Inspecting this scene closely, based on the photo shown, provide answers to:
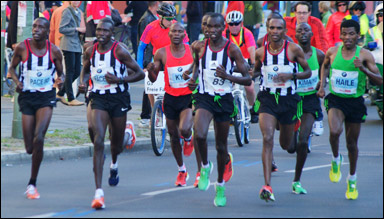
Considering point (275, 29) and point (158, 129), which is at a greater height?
point (275, 29)

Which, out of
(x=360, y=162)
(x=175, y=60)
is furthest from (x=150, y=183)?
(x=360, y=162)

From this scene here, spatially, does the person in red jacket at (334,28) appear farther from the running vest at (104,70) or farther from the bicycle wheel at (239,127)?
the running vest at (104,70)

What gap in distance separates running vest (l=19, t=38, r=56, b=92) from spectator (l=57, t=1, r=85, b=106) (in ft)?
24.6

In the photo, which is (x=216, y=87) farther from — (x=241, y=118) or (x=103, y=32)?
(x=241, y=118)

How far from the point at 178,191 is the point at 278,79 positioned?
157cm

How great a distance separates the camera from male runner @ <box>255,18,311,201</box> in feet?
33.4

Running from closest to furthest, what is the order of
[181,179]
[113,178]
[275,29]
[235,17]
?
[275,29] < [113,178] < [181,179] < [235,17]

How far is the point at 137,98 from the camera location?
2070 cm

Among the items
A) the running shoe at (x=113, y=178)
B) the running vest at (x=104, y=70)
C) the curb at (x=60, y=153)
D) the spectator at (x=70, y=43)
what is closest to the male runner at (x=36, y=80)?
the running vest at (x=104, y=70)

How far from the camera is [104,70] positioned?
10.2m

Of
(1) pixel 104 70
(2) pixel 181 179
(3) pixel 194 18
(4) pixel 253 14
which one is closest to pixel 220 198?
(2) pixel 181 179

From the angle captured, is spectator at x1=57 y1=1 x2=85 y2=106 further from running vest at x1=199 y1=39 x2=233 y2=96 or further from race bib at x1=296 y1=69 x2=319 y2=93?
running vest at x1=199 y1=39 x2=233 y2=96

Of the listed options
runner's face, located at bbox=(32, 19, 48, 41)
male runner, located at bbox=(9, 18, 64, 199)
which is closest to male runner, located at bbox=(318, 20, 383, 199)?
male runner, located at bbox=(9, 18, 64, 199)

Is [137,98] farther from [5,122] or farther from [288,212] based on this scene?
[288,212]
